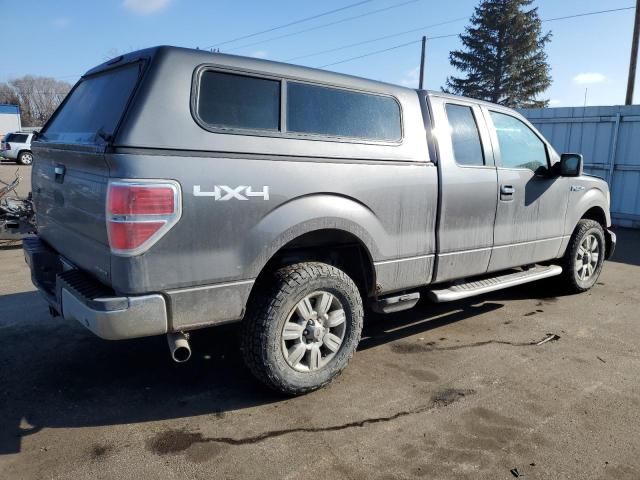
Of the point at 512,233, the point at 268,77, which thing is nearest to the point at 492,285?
the point at 512,233

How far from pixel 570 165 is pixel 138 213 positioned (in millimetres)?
4170

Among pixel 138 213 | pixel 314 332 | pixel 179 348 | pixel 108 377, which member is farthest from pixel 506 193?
pixel 108 377

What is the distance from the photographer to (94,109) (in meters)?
3.30

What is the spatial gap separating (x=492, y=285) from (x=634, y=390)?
1.35 metres

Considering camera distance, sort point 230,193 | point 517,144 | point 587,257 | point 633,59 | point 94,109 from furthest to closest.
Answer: point 633,59, point 587,257, point 517,144, point 94,109, point 230,193

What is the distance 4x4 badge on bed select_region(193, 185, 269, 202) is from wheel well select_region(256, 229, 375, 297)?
1.59 feet

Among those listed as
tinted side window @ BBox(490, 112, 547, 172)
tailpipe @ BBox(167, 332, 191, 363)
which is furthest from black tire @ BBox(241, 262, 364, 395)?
tinted side window @ BBox(490, 112, 547, 172)

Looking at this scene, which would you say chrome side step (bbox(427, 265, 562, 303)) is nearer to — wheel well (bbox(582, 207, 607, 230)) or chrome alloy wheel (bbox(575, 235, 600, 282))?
chrome alloy wheel (bbox(575, 235, 600, 282))

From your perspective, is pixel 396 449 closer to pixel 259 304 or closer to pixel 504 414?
pixel 504 414

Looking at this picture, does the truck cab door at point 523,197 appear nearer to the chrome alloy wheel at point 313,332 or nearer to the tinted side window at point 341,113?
the tinted side window at point 341,113

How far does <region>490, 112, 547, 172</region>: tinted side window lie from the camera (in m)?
4.66

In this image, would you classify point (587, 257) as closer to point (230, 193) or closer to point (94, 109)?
point (230, 193)

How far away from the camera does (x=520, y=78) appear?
33406 millimetres

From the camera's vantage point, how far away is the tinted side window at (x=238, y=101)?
286 cm
